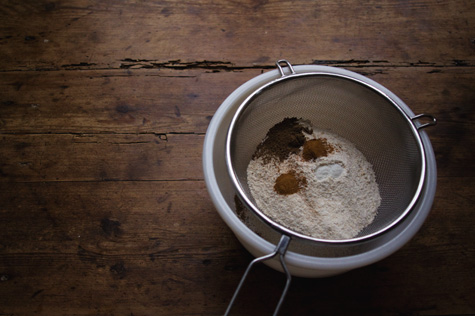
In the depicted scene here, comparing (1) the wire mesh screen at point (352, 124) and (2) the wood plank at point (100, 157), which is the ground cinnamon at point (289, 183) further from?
(2) the wood plank at point (100, 157)

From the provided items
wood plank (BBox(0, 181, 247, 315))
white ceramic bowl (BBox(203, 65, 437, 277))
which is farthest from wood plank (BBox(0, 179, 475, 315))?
white ceramic bowl (BBox(203, 65, 437, 277))

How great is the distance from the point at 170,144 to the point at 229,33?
32cm

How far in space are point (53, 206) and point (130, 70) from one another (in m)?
0.36

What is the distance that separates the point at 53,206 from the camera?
73 centimetres

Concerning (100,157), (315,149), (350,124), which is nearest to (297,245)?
(315,149)

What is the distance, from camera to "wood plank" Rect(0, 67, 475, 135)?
31.0 inches

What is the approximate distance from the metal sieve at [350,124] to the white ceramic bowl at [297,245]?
0.02 meters

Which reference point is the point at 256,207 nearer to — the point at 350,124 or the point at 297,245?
the point at 297,245

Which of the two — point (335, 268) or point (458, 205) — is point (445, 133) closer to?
point (458, 205)

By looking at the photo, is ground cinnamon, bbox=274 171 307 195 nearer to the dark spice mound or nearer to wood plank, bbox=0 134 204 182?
the dark spice mound

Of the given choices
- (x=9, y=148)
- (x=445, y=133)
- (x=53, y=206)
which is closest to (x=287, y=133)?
(x=445, y=133)

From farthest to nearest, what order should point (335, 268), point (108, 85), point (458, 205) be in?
point (108, 85) → point (458, 205) → point (335, 268)

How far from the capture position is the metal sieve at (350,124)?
61 centimetres

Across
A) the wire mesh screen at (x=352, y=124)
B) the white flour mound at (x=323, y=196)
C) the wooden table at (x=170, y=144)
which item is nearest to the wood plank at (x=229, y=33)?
the wooden table at (x=170, y=144)
